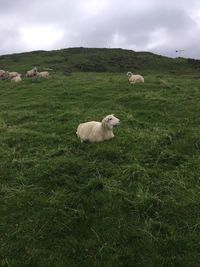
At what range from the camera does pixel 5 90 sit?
92.4ft

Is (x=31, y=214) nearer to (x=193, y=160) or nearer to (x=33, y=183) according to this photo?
(x=33, y=183)

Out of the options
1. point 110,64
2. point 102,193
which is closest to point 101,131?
point 102,193

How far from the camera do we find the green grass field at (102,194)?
25.3ft

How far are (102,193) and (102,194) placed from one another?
0.23 ft

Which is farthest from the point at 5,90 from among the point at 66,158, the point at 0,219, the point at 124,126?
the point at 0,219

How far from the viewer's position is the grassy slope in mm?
7734

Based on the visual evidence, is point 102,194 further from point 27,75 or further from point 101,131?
point 27,75

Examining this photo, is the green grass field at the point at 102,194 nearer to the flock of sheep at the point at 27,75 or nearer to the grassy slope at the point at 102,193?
the grassy slope at the point at 102,193

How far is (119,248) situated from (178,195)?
2.29 m

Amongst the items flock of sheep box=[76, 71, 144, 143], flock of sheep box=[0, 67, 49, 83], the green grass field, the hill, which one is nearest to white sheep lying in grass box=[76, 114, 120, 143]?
flock of sheep box=[76, 71, 144, 143]

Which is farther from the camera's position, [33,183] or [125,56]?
[125,56]

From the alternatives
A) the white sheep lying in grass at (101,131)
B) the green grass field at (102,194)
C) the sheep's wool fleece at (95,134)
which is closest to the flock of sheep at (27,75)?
the green grass field at (102,194)

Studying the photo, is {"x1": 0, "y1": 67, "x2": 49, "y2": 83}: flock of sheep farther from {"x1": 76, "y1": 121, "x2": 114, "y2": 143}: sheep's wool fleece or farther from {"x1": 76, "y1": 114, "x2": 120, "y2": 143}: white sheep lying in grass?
{"x1": 76, "y1": 114, "x2": 120, "y2": 143}: white sheep lying in grass

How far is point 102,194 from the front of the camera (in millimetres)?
9391
